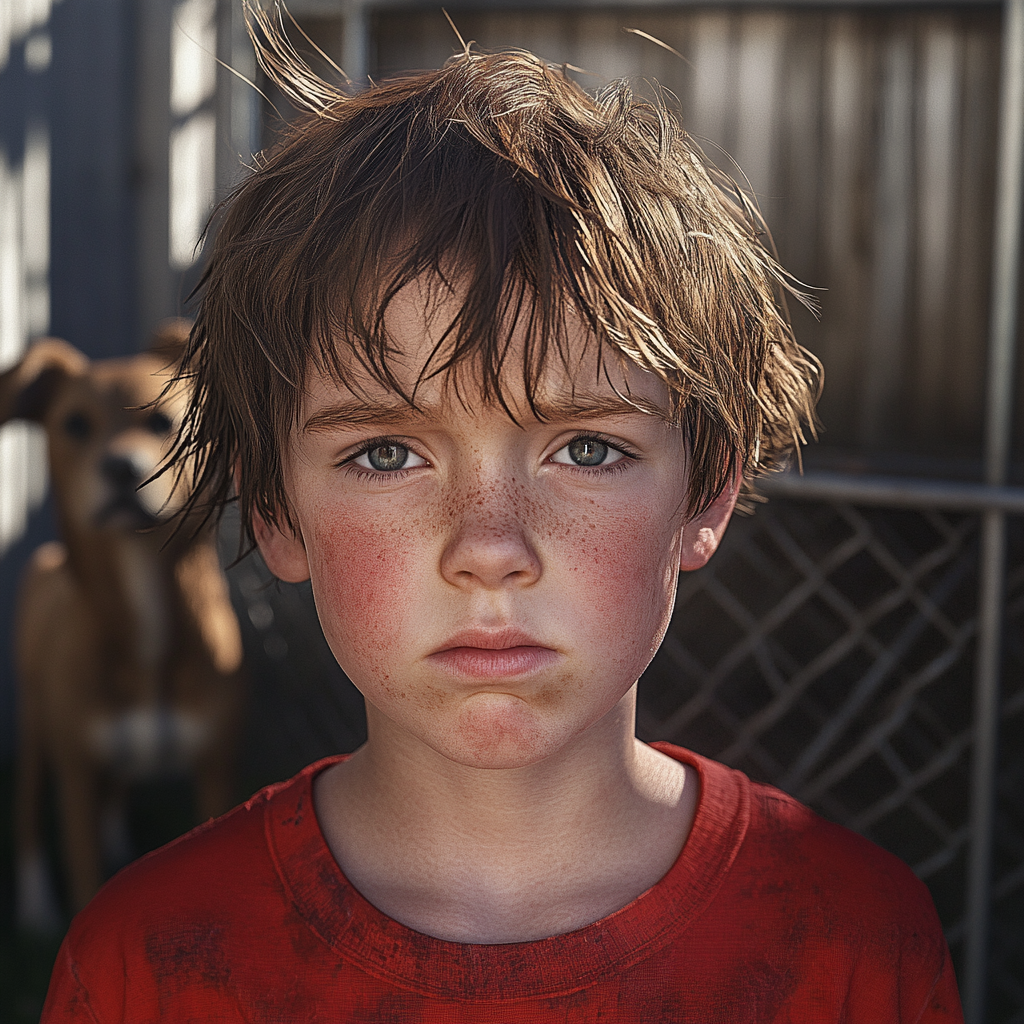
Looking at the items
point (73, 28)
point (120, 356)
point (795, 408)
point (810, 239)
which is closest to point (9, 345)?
point (120, 356)

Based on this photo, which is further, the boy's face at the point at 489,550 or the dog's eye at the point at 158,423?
the dog's eye at the point at 158,423

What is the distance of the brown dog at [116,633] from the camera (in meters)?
2.07

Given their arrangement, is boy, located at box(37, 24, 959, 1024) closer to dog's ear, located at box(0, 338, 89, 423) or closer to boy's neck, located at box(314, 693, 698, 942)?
→ boy's neck, located at box(314, 693, 698, 942)

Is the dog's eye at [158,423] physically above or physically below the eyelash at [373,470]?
below

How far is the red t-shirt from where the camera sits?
0.80 metres

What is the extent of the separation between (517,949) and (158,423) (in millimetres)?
1499

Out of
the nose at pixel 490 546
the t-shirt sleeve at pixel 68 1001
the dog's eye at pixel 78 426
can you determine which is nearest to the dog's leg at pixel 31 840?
the dog's eye at pixel 78 426

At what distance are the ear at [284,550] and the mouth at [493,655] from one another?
0.23 meters

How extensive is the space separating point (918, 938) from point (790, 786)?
133 cm

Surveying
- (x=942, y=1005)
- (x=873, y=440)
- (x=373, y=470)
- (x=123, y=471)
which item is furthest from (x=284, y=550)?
(x=873, y=440)

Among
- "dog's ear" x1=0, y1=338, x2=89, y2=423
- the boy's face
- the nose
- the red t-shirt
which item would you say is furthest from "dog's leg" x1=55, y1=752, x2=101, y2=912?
the nose

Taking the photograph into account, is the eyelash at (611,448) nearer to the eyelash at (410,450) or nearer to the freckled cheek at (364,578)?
the eyelash at (410,450)

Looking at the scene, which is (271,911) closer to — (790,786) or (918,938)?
(918,938)

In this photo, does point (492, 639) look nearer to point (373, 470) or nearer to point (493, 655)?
point (493, 655)
